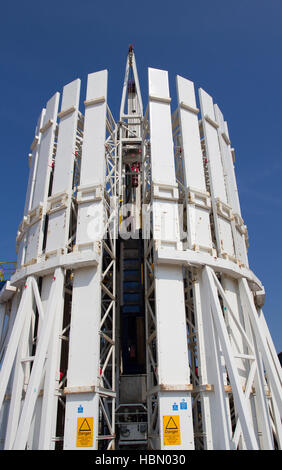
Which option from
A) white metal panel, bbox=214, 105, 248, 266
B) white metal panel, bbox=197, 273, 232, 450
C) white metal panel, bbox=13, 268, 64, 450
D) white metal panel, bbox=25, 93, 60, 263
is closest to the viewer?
white metal panel, bbox=13, 268, 64, 450

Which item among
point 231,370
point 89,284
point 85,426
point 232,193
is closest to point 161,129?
point 232,193

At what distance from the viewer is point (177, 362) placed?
1233cm

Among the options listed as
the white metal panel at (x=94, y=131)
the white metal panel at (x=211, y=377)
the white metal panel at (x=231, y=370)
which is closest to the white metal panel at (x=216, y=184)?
the white metal panel at (x=231, y=370)

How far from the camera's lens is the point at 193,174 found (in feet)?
52.5

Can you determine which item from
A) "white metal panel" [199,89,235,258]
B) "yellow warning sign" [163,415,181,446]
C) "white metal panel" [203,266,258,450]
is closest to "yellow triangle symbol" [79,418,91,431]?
"yellow warning sign" [163,415,181,446]

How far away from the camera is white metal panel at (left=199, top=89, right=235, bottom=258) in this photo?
15469 millimetres

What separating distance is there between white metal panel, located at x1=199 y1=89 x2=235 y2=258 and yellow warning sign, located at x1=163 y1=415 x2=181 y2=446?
21.3 ft

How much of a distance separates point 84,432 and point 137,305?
685cm

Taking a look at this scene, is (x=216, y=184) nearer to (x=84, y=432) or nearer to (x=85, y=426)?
(x=85, y=426)

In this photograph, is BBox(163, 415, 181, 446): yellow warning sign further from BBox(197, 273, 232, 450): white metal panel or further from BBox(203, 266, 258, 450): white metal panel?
BBox(203, 266, 258, 450): white metal panel

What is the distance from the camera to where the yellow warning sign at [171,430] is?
11.2 m

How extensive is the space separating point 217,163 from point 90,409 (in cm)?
1200
